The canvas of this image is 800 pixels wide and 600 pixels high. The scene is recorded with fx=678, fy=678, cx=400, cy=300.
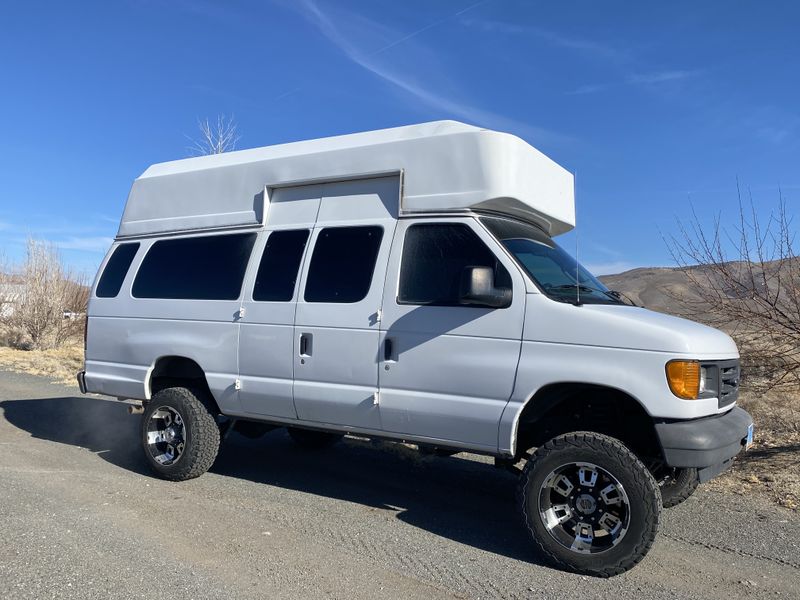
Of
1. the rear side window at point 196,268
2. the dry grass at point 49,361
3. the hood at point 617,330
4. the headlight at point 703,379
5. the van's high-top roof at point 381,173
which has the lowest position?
the dry grass at point 49,361

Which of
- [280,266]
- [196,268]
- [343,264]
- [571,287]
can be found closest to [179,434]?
[196,268]

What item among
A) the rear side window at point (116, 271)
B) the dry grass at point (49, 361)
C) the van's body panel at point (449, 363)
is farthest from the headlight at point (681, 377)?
the dry grass at point (49, 361)

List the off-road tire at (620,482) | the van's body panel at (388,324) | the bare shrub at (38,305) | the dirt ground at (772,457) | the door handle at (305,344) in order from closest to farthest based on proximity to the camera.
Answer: the off-road tire at (620,482) → the van's body panel at (388,324) → the door handle at (305,344) → the dirt ground at (772,457) → the bare shrub at (38,305)

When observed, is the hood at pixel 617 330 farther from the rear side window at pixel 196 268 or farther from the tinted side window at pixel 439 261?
the rear side window at pixel 196 268

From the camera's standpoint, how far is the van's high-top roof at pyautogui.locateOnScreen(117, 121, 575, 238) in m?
4.96

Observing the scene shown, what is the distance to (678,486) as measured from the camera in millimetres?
5320

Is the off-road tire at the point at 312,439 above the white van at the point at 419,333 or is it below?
below

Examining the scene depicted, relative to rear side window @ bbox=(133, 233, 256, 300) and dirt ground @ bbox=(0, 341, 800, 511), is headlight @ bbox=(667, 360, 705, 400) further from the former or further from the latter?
rear side window @ bbox=(133, 233, 256, 300)

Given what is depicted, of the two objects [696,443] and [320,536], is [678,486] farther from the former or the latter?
[320,536]

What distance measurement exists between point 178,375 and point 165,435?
1.87 feet

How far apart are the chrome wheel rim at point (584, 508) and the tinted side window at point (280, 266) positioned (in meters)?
2.60

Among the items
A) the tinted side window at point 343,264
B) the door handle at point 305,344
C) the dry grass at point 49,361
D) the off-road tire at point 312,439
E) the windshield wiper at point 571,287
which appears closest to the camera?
the windshield wiper at point 571,287

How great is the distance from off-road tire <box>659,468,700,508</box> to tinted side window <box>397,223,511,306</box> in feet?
7.00

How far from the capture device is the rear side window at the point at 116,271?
6.89m
